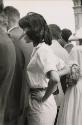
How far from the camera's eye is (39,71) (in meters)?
2.78

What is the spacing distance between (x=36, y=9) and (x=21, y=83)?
289 inches

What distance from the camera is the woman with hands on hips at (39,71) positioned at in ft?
9.04

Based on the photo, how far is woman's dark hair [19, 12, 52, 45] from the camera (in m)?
2.81

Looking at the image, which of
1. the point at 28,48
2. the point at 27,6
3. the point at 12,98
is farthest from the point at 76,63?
the point at 27,6

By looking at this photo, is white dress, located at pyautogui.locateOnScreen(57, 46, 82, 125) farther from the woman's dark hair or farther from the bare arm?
the woman's dark hair

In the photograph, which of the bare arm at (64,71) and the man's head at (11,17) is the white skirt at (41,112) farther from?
the man's head at (11,17)

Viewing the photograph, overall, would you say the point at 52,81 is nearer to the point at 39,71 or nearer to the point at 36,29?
the point at 39,71

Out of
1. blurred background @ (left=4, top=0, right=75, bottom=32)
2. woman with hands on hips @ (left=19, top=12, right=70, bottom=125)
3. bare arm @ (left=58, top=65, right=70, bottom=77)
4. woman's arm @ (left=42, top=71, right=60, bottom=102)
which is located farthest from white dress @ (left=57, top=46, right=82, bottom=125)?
blurred background @ (left=4, top=0, right=75, bottom=32)

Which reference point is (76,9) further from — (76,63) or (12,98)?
(12,98)

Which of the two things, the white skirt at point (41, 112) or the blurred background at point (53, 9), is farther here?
the blurred background at point (53, 9)

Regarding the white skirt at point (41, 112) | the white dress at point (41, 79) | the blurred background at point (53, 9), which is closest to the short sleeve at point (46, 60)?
the white dress at point (41, 79)

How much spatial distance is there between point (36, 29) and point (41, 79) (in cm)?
35

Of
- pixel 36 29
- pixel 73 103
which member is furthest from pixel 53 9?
pixel 36 29

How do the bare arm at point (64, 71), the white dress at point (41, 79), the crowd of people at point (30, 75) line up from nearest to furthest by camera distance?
the crowd of people at point (30, 75), the white dress at point (41, 79), the bare arm at point (64, 71)
